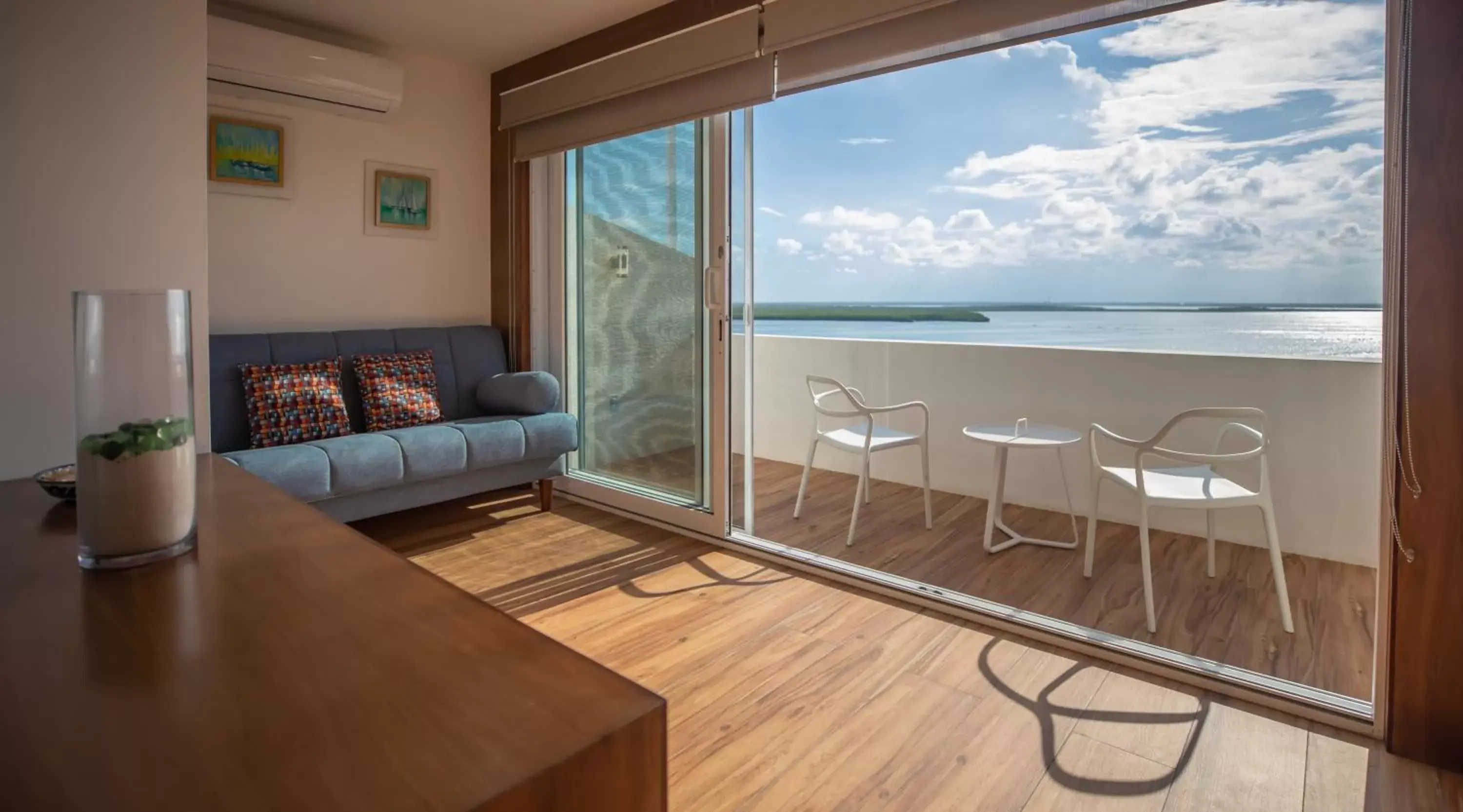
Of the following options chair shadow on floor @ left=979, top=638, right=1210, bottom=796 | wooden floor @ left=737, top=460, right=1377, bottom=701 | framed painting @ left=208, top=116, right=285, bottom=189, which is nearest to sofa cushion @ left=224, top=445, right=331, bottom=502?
framed painting @ left=208, top=116, right=285, bottom=189

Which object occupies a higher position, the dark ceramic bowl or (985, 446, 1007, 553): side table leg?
the dark ceramic bowl

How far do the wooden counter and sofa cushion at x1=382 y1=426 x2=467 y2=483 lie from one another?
7.92 ft

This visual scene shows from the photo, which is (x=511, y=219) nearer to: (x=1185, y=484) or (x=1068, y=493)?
(x=1068, y=493)

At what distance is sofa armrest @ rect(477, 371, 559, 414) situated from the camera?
3896 mm

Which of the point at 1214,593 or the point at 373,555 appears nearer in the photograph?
the point at 373,555

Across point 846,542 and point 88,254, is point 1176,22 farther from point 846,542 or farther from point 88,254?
point 88,254

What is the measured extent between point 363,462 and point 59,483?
1940 millimetres

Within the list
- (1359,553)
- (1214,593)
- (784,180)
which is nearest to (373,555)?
(1214,593)

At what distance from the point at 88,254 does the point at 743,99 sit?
2.18 m

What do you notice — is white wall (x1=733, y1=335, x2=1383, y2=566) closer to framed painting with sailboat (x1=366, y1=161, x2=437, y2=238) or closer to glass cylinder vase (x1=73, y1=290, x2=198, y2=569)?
framed painting with sailboat (x1=366, y1=161, x2=437, y2=238)

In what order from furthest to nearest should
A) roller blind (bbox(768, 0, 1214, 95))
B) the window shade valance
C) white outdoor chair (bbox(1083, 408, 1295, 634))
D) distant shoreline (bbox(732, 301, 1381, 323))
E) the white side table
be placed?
distant shoreline (bbox(732, 301, 1381, 323)) → the white side table → white outdoor chair (bbox(1083, 408, 1295, 634)) → the window shade valance → roller blind (bbox(768, 0, 1214, 95))

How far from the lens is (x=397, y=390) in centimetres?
368

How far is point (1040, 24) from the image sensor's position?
2.32 meters

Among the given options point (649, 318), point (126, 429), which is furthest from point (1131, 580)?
point (126, 429)
